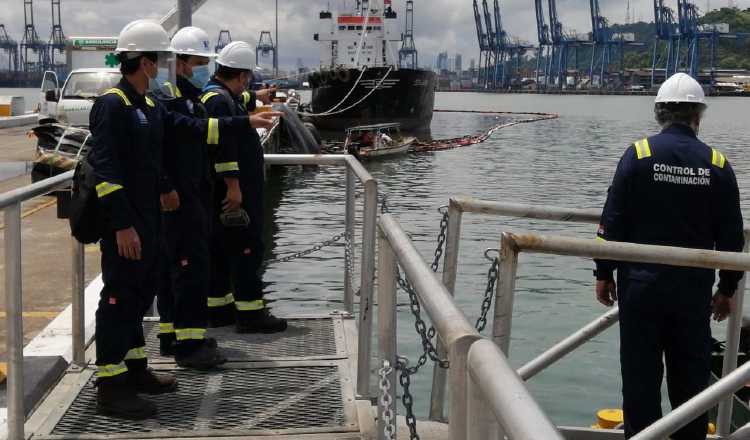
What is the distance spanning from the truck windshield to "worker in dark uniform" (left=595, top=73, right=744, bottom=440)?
51.3ft

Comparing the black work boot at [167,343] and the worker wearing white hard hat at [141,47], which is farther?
the black work boot at [167,343]

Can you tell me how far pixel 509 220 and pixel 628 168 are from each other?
1302 centimetres

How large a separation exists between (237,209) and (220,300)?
0.74 meters

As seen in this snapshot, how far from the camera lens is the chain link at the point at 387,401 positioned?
2436mm

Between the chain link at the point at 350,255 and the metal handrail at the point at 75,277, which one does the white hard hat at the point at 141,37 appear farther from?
the chain link at the point at 350,255

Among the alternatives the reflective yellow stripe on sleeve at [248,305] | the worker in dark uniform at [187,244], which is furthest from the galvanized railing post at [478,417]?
the reflective yellow stripe on sleeve at [248,305]

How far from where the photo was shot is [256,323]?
214 inches

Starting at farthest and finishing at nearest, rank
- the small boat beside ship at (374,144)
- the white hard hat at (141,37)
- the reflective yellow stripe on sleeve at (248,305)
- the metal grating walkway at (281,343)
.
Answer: the small boat beside ship at (374,144)
the reflective yellow stripe on sleeve at (248,305)
the metal grating walkway at (281,343)
the white hard hat at (141,37)

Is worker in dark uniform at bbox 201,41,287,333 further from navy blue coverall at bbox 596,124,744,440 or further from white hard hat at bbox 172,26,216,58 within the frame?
navy blue coverall at bbox 596,124,744,440

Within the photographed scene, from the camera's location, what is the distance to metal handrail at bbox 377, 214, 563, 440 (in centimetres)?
132

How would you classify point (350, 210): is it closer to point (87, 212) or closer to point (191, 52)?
point (191, 52)

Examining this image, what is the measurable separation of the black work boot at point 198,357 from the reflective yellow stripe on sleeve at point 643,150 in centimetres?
239

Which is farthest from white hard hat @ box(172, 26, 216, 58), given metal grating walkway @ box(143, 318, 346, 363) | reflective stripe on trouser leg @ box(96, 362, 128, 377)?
reflective stripe on trouser leg @ box(96, 362, 128, 377)

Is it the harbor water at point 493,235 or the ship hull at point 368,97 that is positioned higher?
the ship hull at point 368,97
